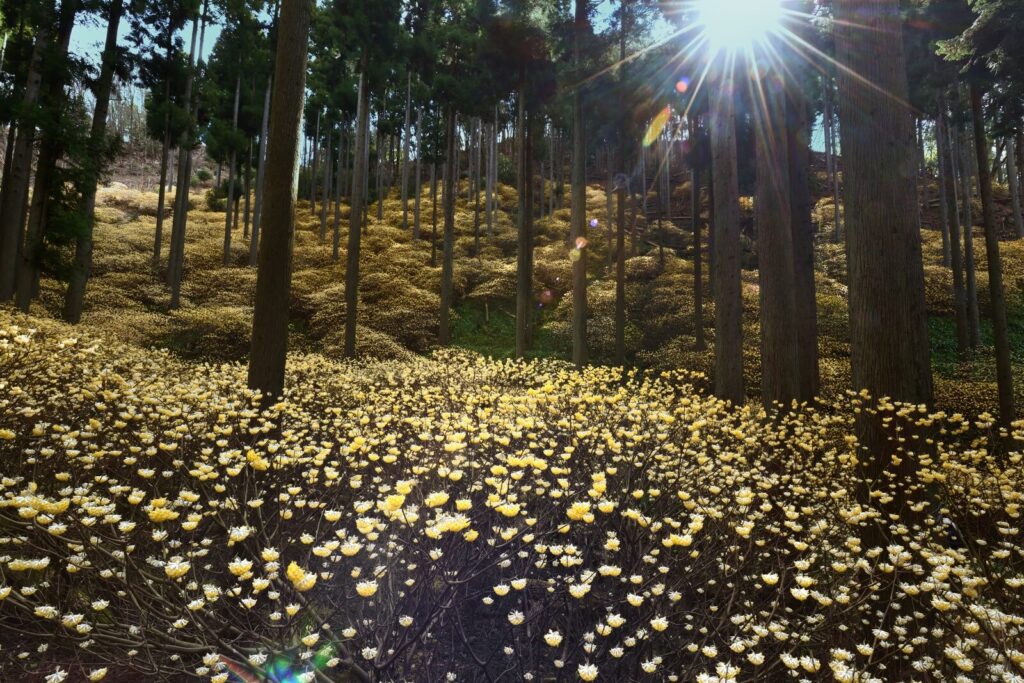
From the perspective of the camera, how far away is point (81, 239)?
13.3 metres

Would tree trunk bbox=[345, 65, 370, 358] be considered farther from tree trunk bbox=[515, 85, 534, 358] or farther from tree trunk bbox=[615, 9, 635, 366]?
tree trunk bbox=[615, 9, 635, 366]

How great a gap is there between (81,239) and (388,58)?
10073 mm

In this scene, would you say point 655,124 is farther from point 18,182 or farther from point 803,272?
point 18,182

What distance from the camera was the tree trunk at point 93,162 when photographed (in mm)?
12977

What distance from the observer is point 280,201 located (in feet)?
17.7

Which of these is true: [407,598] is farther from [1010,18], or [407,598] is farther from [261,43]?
[261,43]

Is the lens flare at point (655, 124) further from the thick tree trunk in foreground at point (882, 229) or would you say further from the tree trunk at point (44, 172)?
the tree trunk at point (44, 172)

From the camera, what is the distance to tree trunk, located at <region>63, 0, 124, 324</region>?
13.0 meters

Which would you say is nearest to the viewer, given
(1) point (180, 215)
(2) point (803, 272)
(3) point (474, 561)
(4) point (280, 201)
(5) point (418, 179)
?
(3) point (474, 561)

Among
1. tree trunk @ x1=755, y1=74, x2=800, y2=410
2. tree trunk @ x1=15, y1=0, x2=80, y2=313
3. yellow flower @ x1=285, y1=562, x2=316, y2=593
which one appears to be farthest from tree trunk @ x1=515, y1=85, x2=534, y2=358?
yellow flower @ x1=285, y1=562, x2=316, y2=593

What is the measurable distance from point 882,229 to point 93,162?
640 inches

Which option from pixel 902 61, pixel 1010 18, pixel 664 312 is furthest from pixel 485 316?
pixel 902 61

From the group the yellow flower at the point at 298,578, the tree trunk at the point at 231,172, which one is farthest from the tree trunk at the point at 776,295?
the tree trunk at the point at 231,172

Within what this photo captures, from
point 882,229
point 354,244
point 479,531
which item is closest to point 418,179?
point 354,244
